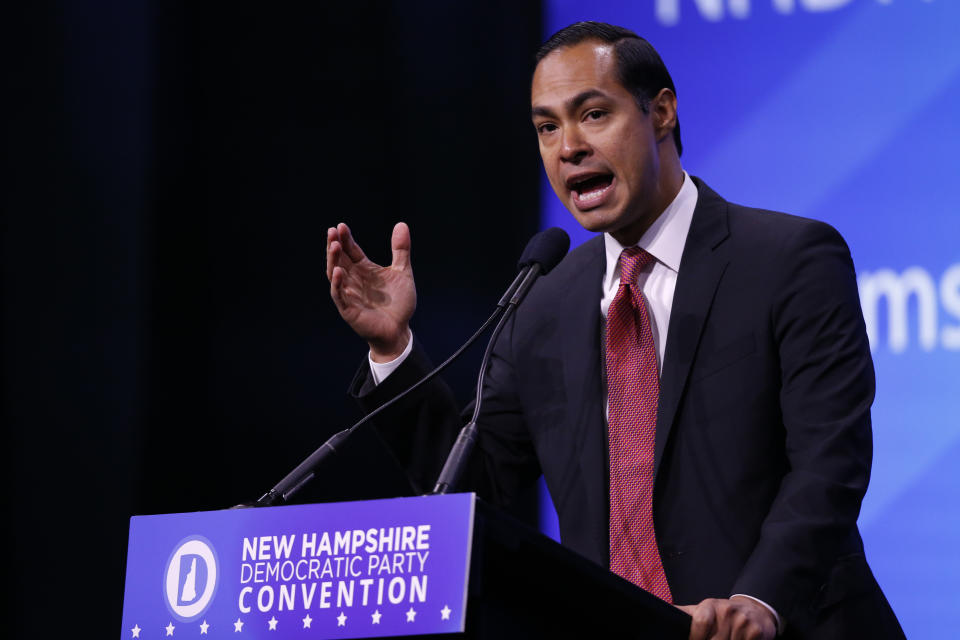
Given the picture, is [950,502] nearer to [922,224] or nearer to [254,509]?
[922,224]

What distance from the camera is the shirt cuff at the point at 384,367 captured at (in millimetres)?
1773

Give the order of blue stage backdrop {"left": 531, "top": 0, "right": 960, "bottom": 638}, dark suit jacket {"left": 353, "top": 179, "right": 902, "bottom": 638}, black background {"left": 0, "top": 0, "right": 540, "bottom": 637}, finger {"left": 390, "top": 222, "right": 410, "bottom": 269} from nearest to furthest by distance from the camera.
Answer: dark suit jacket {"left": 353, "top": 179, "right": 902, "bottom": 638}, finger {"left": 390, "top": 222, "right": 410, "bottom": 269}, blue stage backdrop {"left": 531, "top": 0, "right": 960, "bottom": 638}, black background {"left": 0, "top": 0, "right": 540, "bottom": 637}

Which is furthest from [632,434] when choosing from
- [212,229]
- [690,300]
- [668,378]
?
[212,229]

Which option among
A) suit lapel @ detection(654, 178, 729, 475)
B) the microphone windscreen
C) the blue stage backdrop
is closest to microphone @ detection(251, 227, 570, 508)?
the microphone windscreen

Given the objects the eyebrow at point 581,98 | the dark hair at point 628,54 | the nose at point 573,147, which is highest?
the dark hair at point 628,54

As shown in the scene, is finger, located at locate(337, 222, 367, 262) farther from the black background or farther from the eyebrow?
the black background

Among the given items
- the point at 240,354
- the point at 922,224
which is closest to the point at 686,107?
the point at 922,224

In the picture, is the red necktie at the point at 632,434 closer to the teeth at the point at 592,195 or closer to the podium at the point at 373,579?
the teeth at the point at 592,195

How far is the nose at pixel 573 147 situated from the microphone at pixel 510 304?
0.20 metres

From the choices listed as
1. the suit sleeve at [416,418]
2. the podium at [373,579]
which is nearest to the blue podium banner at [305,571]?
the podium at [373,579]

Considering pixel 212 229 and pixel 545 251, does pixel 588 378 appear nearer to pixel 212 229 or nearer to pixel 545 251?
pixel 545 251

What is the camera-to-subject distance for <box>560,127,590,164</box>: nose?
1.91 metres

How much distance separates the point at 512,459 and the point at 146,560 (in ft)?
2.73

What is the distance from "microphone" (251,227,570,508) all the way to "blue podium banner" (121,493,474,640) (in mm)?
83
